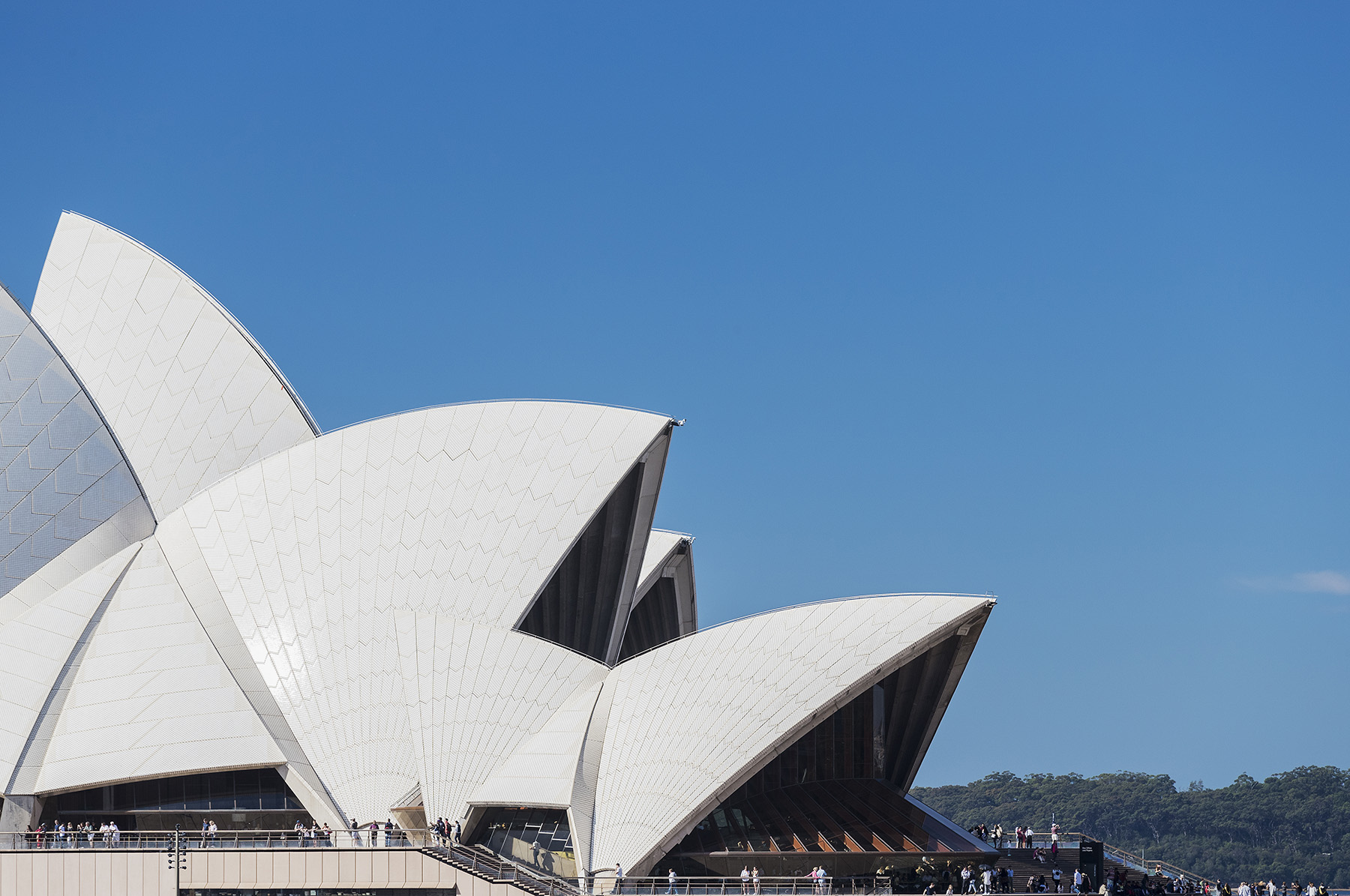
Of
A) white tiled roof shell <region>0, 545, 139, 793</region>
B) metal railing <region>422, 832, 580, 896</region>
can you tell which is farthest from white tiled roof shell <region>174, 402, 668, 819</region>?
metal railing <region>422, 832, 580, 896</region>

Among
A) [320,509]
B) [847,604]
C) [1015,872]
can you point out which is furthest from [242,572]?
[1015,872]

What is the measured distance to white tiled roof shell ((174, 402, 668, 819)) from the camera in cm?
3478

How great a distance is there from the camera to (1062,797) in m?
115

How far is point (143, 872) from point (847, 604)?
58.2ft

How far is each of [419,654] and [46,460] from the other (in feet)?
Result: 43.8

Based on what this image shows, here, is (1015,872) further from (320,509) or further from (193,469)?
(193,469)

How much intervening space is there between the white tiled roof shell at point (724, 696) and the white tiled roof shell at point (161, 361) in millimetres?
17026

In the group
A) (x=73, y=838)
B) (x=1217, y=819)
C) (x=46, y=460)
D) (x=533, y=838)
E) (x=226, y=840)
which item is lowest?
(x=1217, y=819)

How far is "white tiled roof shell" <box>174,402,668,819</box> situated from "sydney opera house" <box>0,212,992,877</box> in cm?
8

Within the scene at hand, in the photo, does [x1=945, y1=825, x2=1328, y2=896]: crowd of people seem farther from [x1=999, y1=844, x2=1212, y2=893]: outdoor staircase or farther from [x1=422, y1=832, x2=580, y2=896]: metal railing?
[x1=422, y1=832, x2=580, y2=896]: metal railing

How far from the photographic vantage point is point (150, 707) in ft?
112

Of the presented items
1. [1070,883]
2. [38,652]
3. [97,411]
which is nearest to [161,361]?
[97,411]

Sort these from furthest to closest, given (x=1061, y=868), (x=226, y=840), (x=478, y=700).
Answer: (x=1061, y=868), (x=478, y=700), (x=226, y=840)

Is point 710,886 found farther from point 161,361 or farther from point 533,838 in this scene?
point 161,361
